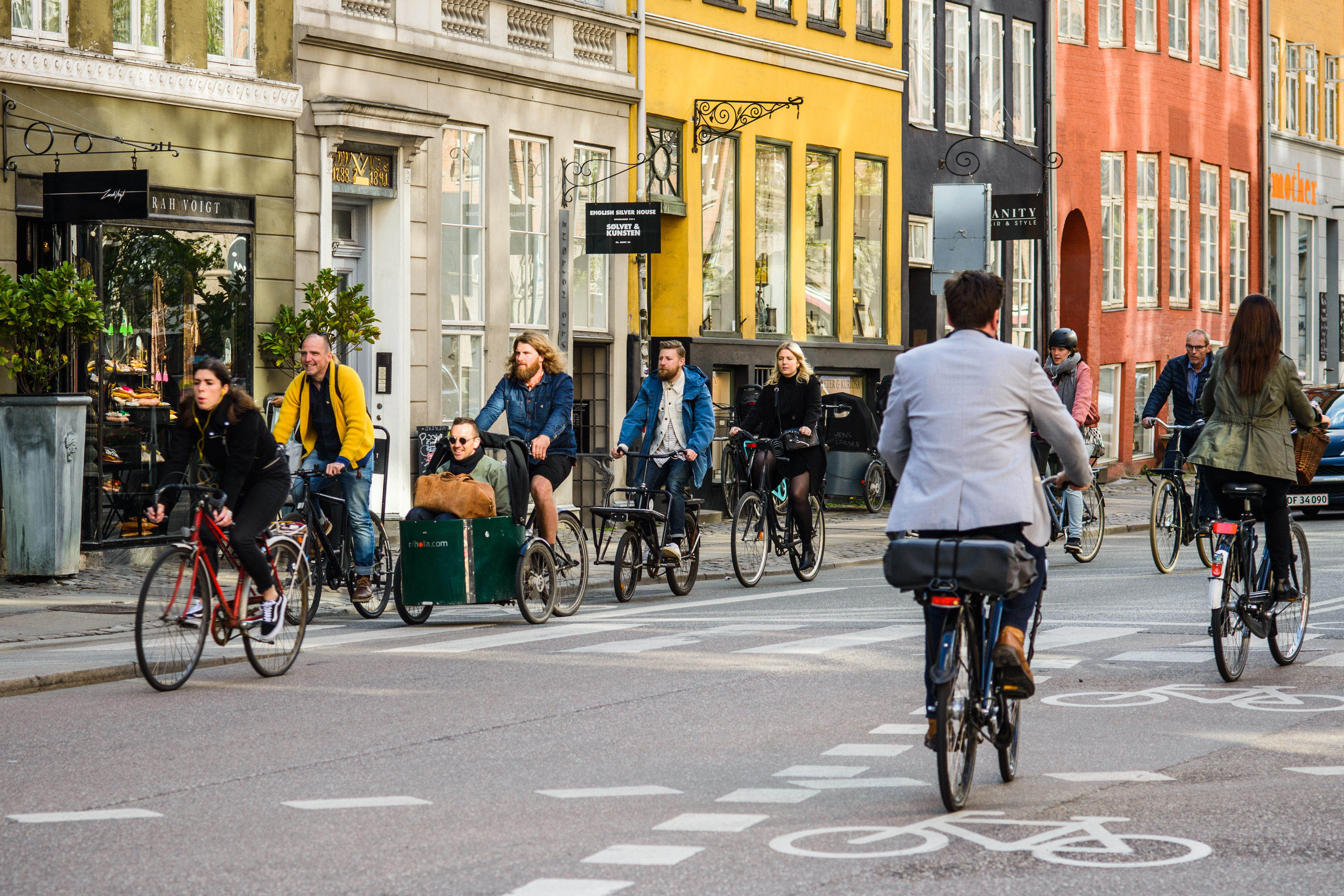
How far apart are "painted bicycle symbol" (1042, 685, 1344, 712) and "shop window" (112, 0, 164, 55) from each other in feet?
39.0

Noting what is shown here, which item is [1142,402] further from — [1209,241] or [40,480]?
[40,480]

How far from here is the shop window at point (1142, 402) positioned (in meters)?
39.0

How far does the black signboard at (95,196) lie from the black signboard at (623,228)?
257 inches

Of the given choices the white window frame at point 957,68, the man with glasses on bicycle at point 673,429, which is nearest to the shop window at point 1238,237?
the white window frame at point 957,68

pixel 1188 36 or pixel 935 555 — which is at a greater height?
pixel 1188 36

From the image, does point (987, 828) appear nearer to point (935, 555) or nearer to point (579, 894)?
point (935, 555)

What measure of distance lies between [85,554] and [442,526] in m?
5.59

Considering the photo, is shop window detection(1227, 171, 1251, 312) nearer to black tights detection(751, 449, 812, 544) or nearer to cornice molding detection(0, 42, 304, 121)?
cornice molding detection(0, 42, 304, 121)

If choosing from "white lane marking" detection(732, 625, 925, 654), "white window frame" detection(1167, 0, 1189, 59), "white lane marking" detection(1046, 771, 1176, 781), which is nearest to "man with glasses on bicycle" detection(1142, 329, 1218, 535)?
"white lane marking" detection(732, 625, 925, 654)

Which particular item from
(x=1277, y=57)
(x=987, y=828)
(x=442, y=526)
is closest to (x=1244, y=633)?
(x=987, y=828)

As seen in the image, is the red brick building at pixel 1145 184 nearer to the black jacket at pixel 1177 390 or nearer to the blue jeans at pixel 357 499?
the black jacket at pixel 1177 390

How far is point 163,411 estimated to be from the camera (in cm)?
1856

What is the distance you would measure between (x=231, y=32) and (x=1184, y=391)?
30.9ft

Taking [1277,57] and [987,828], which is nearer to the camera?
[987,828]
